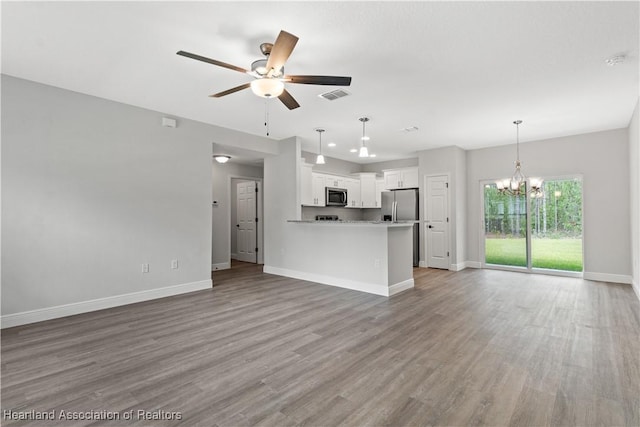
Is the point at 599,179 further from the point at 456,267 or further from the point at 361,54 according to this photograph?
the point at 361,54

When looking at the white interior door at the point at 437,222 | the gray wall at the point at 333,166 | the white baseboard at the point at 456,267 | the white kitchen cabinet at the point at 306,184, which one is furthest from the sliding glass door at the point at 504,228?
the white kitchen cabinet at the point at 306,184

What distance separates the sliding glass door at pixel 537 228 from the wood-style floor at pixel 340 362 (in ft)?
7.00

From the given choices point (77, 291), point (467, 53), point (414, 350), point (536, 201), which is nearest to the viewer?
point (414, 350)

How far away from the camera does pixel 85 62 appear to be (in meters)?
3.15

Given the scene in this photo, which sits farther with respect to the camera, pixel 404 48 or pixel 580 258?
pixel 580 258

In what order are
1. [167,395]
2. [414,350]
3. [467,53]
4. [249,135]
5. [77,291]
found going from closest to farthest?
[167,395], [414,350], [467,53], [77,291], [249,135]

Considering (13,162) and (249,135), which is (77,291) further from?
(249,135)

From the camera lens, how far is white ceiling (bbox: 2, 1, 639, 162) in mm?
2344

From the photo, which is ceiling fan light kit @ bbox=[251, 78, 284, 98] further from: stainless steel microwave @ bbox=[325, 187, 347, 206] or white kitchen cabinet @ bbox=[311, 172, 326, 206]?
stainless steel microwave @ bbox=[325, 187, 347, 206]

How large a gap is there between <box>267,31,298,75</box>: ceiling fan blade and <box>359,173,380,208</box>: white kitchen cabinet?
247 inches

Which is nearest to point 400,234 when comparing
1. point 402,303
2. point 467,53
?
point 402,303

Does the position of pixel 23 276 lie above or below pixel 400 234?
below

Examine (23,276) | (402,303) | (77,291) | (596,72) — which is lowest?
(402,303)

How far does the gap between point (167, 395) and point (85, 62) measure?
3.35 meters
